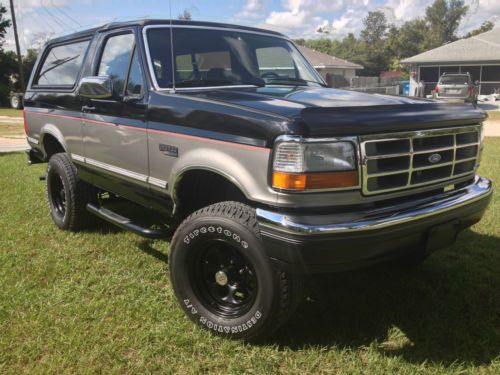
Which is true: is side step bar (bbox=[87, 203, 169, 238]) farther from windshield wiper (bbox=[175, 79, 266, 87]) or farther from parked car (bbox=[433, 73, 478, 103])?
parked car (bbox=[433, 73, 478, 103])

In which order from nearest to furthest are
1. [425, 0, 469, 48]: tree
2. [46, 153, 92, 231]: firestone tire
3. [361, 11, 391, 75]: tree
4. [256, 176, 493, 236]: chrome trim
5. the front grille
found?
[256, 176, 493, 236]: chrome trim < the front grille < [46, 153, 92, 231]: firestone tire < [361, 11, 391, 75]: tree < [425, 0, 469, 48]: tree

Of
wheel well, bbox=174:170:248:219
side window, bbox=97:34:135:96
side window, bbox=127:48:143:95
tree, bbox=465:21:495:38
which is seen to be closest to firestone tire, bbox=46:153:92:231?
side window, bbox=97:34:135:96

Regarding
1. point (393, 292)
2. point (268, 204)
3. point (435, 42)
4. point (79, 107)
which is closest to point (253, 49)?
point (79, 107)

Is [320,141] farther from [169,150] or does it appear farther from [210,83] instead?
[210,83]

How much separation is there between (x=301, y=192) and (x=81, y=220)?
3158 millimetres

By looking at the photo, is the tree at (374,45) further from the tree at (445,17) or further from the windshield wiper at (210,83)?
the windshield wiper at (210,83)

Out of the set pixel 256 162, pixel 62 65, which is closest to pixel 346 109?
pixel 256 162

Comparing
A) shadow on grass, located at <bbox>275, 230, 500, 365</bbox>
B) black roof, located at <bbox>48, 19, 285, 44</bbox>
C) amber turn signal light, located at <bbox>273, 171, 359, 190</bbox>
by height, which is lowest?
shadow on grass, located at <bbox>275, 230, 500, 365</bbox>

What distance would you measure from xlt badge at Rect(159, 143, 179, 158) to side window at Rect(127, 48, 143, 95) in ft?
1.89

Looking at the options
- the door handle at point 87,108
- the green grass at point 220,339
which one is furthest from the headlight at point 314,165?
the door handle at point 87,108

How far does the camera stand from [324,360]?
2910 millimetres

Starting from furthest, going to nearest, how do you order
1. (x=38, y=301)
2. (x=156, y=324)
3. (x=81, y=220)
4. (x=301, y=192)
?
(x=81, y=220), (x=38, y=301), (x=156, y=324), (x=301, y=192)

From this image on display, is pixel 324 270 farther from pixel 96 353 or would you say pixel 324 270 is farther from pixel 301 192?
pixel 96 353

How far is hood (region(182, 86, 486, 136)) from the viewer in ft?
8.47
